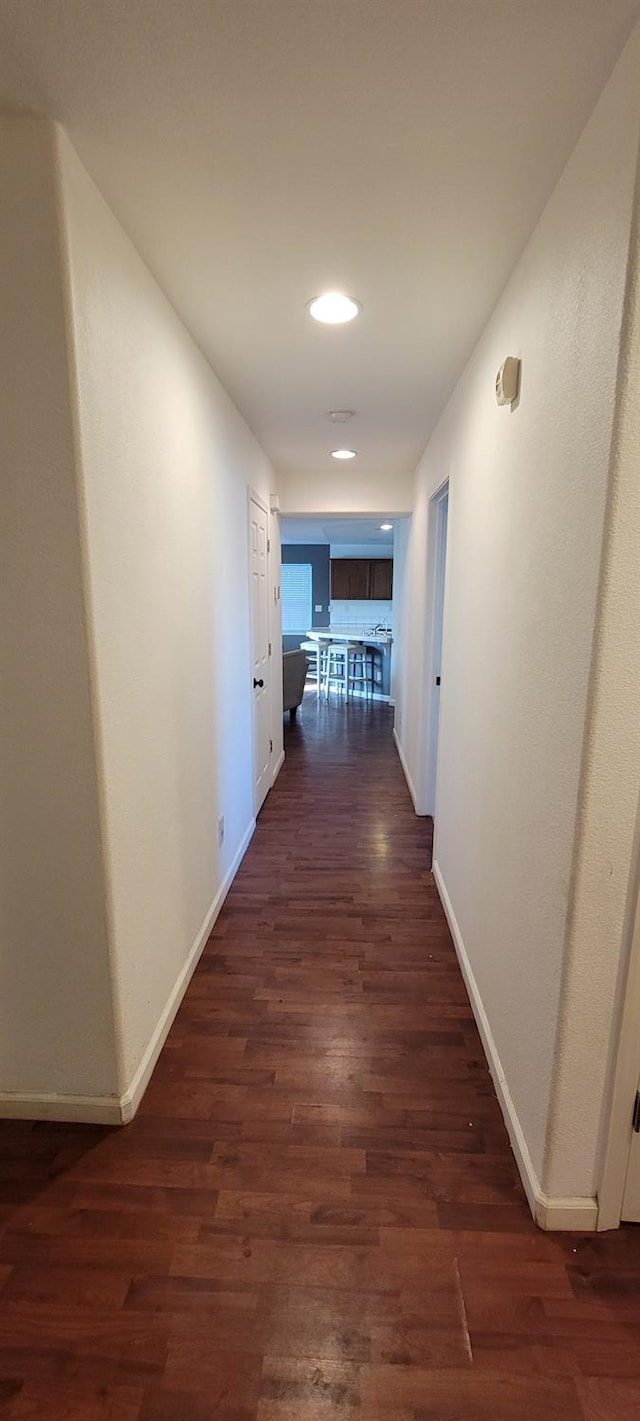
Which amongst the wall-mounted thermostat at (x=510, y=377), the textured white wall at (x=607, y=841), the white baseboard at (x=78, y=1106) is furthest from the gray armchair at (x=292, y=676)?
the textured white wall at (x=607, y=841)

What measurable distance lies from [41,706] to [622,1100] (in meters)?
1.55

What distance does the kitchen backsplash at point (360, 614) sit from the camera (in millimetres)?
10062

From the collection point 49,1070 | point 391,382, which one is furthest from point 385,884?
point 391,382

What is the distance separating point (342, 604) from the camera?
1017 centimetres

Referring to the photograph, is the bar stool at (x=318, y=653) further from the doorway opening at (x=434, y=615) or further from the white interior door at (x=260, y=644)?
the doorway opening at (x=434, y=615)

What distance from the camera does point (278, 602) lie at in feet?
15.8

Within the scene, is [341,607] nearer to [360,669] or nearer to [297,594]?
[297,594]

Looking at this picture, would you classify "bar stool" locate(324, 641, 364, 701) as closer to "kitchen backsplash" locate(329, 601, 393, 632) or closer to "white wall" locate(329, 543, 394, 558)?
"kitchen backsplash" locate(329, 601, 393, 632)

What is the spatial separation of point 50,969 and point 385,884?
1792 millimetres

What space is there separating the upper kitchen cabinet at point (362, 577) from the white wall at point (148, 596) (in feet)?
23.5

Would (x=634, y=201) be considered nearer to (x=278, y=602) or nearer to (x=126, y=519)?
(x=126, y=519)

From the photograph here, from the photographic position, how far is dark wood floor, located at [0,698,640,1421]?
3.56ft

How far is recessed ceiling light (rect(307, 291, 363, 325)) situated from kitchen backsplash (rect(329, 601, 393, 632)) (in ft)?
26.3

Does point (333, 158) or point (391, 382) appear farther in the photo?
point (391, 382)
